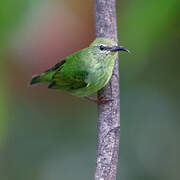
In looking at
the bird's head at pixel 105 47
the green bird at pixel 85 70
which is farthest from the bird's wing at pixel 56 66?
the bird's head at pixel 105 47

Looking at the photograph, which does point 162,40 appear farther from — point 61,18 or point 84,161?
point 84,161

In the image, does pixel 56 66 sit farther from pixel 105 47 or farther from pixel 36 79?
pixel 105 47

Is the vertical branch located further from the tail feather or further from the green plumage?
the tail feather

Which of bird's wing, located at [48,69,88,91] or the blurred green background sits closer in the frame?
the blurred green background

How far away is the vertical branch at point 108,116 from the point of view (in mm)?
3569

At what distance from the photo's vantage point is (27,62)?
16.0 ft

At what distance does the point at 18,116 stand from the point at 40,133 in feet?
1.51

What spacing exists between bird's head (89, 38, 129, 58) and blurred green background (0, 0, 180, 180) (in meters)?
0.30

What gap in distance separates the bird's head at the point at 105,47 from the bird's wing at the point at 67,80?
317mm

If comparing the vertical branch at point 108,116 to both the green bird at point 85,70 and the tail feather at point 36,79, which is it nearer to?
the green bird at point 85,70

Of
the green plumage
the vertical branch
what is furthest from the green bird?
the vertical branch

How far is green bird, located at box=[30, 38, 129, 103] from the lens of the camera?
4.19m

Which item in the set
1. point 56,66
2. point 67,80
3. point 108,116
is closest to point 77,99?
point 56,66

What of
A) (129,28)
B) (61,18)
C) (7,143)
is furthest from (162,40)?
(7,143)
